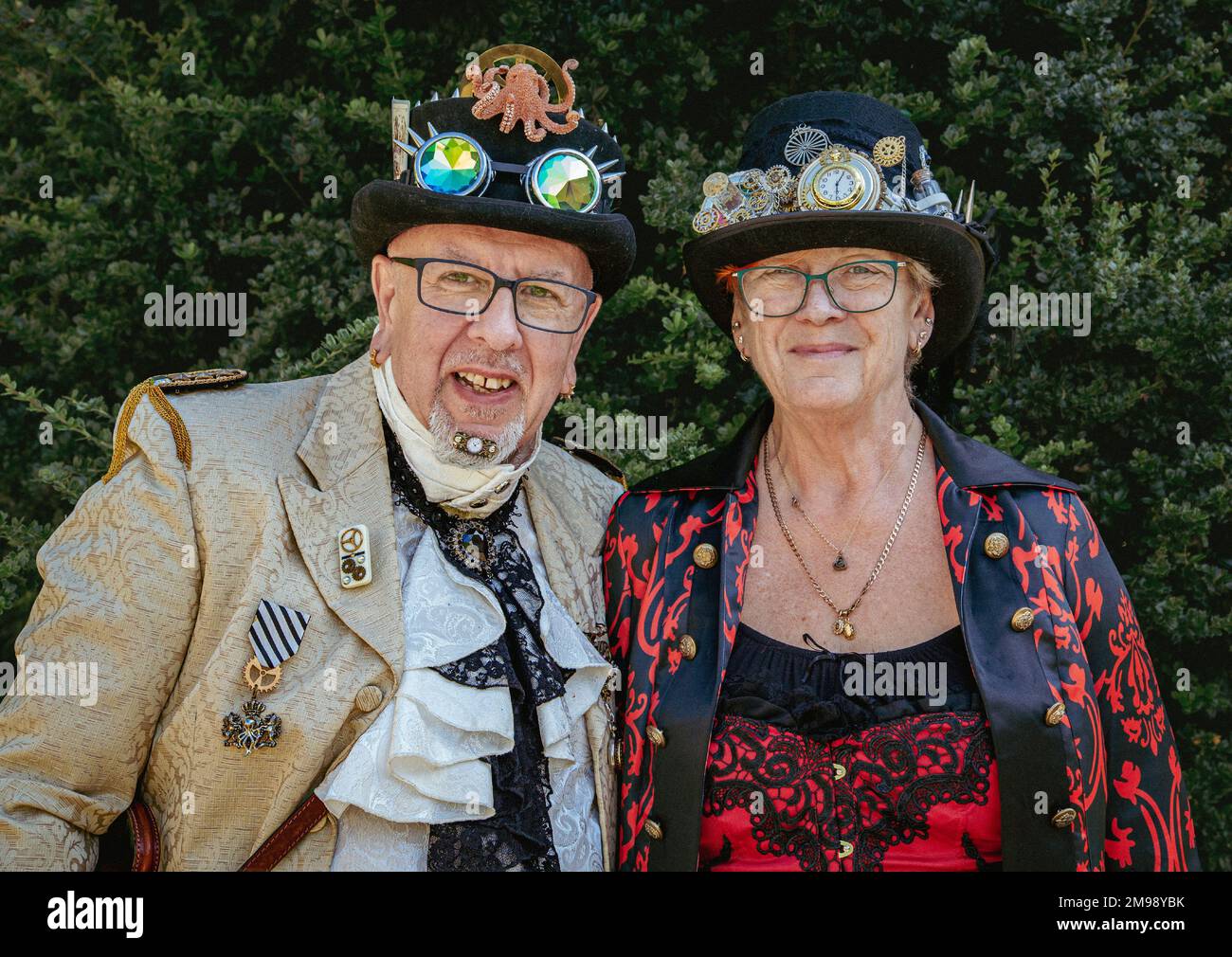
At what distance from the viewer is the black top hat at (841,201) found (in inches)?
119

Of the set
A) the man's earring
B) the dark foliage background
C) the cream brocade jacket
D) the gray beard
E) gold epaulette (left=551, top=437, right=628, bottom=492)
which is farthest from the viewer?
the dark foliage background

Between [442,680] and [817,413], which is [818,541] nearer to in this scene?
[817,413]

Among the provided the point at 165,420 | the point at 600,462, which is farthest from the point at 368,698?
the point at 600,462

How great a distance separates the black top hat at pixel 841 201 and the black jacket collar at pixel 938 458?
12.1 inches

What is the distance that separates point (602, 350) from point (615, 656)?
128cm

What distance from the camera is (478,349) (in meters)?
2.98

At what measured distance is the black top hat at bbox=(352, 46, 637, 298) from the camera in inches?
118

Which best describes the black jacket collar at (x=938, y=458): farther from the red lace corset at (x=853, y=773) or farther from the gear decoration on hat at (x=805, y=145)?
the gear decoration on hat at (x=805, y=145)

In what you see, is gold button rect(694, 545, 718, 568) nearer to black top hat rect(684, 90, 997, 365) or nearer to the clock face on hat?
black top hat rect(684, 90, 997, 365)

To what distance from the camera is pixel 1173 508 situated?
3.78 m

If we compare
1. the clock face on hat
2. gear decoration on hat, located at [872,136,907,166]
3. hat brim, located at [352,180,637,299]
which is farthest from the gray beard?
gear decoration on hat, located at [872,136,907,166]
